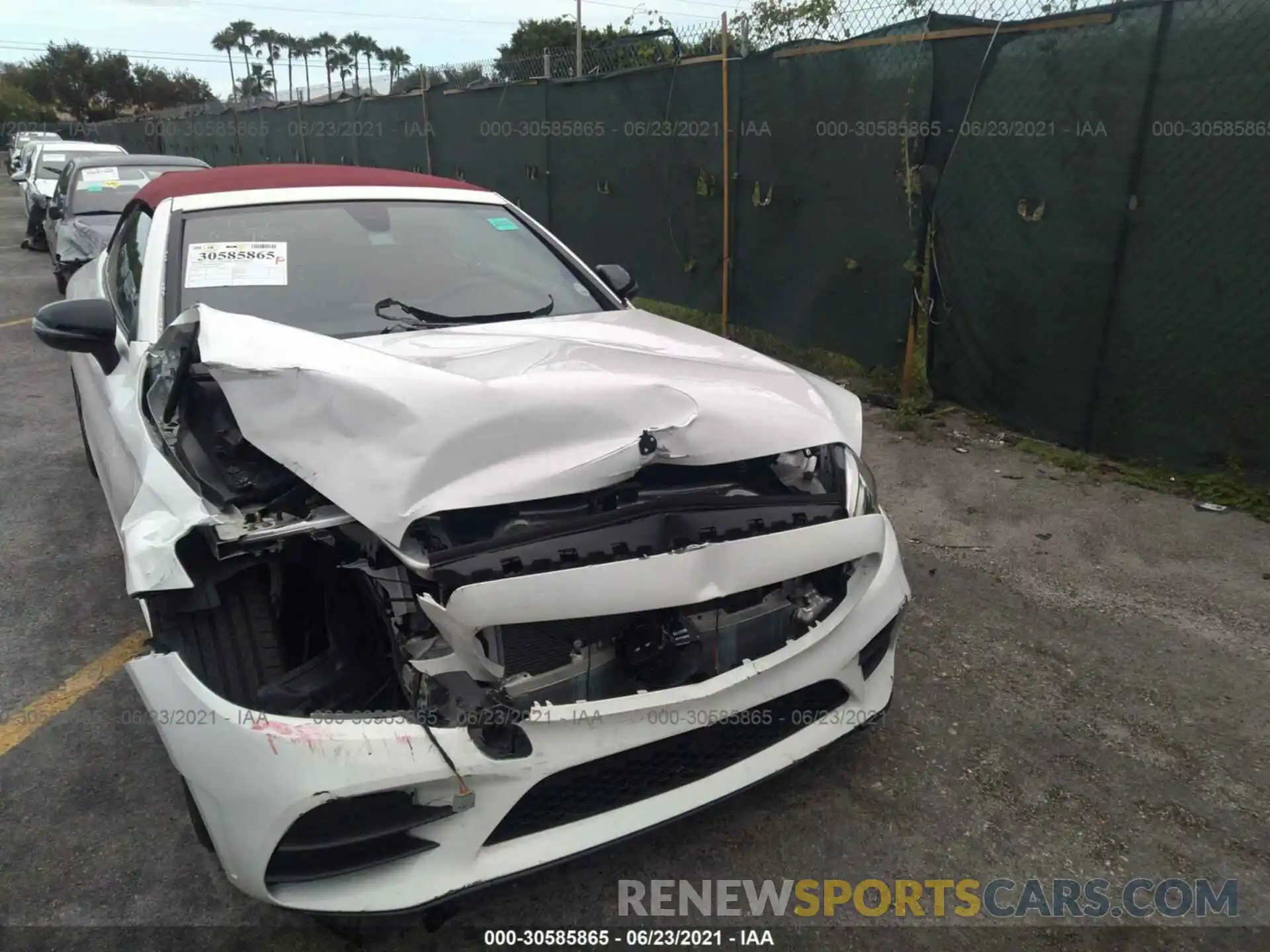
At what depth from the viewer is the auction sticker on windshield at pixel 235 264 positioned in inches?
118

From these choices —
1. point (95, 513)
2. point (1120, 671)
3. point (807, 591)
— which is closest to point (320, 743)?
point (807, 591)

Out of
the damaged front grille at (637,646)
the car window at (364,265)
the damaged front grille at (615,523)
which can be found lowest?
the damaged front grille at (637,646)

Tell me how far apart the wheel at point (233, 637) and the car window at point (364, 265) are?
3.62ft

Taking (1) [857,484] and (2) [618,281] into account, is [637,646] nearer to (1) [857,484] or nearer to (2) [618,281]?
(1) [857,484]

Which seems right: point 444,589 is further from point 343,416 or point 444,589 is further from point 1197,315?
point 1197,315

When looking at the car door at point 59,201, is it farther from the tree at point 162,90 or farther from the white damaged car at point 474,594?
the tree at point 162,90

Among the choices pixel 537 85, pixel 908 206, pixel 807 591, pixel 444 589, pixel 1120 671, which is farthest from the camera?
pixel 537 85

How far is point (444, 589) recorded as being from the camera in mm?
1847

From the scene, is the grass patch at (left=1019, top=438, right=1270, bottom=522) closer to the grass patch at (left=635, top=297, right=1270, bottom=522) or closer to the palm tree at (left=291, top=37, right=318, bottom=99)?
the grass patch at (left=635, top=297, right=1270, bottom=522)

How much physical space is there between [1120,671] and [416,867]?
99.2 inches

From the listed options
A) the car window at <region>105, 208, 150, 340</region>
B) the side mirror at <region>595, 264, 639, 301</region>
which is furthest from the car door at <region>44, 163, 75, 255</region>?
the side mirror at <region>595, 264, 639, 301</region>

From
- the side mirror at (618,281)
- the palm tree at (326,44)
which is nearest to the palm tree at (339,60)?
the palm tree at (326,44)

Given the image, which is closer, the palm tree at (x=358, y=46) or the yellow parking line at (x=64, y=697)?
the yellow parking line at (x=64, y=697)

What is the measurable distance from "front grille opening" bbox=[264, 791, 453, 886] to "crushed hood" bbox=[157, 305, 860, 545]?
0.54 metres
